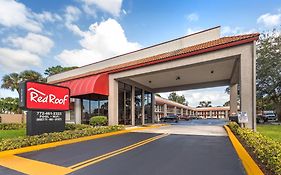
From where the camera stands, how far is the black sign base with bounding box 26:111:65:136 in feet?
37.2

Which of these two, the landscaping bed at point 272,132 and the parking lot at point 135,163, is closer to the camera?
the parking lot at point 135,163

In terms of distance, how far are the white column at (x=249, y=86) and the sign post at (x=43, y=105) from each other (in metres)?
10.9

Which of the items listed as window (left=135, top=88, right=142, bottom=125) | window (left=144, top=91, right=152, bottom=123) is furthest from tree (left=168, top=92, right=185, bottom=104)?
window (left=135, top=88, right=142, bottom=125)

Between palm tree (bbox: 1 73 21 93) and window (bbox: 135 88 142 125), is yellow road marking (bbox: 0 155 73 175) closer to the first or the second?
window (bbox: 135 88 142 125)

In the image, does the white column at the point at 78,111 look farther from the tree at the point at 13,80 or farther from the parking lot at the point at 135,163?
the tree at the point at 13,80

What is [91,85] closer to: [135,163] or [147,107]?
[147,107]

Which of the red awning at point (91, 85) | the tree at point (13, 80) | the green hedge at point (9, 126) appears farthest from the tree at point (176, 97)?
the green hedge at point (9, 126)

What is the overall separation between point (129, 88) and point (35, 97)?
14.9m

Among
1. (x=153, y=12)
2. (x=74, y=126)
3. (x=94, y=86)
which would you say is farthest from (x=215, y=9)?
(x=74, y=126)

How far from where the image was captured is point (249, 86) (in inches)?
538

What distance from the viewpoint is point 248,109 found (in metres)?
13.8

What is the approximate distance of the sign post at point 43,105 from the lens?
11.3m

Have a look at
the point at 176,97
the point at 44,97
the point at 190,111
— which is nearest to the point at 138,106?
the point at 44,97

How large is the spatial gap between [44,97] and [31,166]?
6.26 metres
